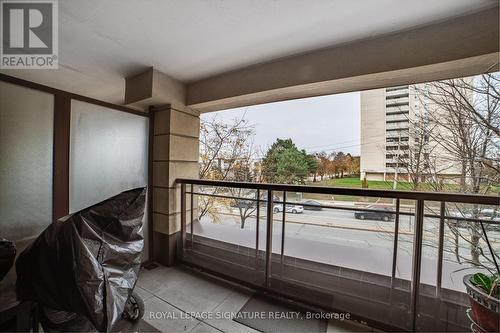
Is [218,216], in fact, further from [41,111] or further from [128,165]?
[41,111]

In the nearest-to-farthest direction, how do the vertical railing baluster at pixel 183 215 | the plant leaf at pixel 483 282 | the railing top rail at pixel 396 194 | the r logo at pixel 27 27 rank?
the plant leaf at pixel 483 282
the railing top rail at pixel 396 194
the r logo at pixel 27 27
the vertical railing baluster at pixel 183 215

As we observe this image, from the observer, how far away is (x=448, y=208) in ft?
5.41

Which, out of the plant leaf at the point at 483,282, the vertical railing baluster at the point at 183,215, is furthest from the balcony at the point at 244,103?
the plant leaf at the point at 483,282

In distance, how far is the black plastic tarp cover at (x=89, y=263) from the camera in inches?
41.0

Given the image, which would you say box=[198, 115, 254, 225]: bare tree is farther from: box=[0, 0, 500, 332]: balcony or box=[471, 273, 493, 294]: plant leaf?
box=[471, 273, 493, 294]: plant leaf

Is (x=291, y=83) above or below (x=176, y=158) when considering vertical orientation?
above

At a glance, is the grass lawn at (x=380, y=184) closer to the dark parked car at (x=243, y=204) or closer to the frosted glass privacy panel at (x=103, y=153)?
the dark parked car at (x=243, y=204)

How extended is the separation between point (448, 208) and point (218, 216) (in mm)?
2663

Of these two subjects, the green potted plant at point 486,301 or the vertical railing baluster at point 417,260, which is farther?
the vertical railing baluster at point 417,260

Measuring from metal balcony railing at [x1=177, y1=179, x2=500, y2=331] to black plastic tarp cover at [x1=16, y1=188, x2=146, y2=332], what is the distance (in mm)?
1238

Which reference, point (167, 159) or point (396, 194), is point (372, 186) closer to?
point (396, 194)

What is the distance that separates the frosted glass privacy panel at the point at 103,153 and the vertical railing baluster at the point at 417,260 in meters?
3.04

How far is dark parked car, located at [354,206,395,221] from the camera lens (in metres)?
1.75

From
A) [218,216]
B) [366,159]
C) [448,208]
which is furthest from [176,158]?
[448,208]
